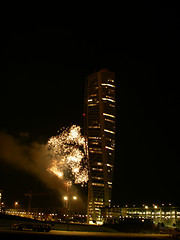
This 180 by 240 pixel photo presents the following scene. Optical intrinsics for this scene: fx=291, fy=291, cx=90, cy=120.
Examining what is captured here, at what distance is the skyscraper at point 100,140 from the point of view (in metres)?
128

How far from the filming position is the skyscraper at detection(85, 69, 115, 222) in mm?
128375

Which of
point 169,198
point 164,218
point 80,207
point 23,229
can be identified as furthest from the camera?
point 80,207

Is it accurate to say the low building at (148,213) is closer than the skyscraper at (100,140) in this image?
Yes

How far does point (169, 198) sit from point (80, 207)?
5450 centimetres

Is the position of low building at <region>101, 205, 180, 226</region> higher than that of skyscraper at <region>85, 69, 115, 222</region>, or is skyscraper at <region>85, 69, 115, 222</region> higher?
skyscraper at <region>85, 69, 115, 222</region>

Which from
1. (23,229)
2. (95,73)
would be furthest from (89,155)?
(23,229)

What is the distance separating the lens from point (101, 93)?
13412cm

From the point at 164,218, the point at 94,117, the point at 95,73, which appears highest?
the point at 95,73

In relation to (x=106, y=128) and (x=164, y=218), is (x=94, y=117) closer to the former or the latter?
(x=106, y=128)

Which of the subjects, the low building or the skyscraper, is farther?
the skyscraper

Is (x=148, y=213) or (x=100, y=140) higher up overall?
(x=100, y=140)

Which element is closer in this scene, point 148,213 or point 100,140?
point 148,213

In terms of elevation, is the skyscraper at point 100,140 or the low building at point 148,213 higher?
the skyscraper at point 100,140

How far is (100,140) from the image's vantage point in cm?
12925
